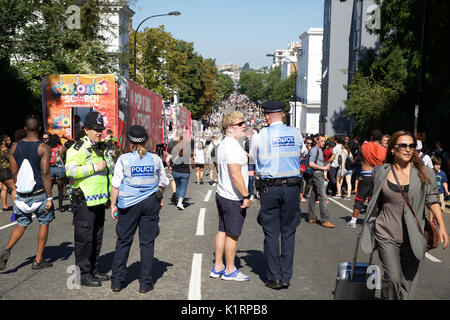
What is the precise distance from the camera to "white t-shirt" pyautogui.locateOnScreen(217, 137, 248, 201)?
230 inches

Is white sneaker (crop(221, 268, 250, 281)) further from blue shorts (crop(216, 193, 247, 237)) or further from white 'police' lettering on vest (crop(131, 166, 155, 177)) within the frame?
white 'police' lettering on vest (crop(131, 166, 155, 177))

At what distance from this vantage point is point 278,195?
5.69 metres

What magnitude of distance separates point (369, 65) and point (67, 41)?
58.7 feet

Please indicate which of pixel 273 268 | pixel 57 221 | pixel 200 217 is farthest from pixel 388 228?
pixel 57 221

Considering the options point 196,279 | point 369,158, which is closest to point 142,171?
point 196,279

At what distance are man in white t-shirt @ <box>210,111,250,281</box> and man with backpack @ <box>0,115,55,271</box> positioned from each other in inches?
92.1

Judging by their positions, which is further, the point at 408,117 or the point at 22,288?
the point at 408,117

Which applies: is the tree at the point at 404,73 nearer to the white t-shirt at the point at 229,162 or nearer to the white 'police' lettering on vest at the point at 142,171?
the white t-shirt at the point at 229,162

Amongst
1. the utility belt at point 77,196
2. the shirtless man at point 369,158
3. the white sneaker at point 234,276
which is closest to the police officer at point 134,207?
the utility belt at point 77,196

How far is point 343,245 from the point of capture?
831cm

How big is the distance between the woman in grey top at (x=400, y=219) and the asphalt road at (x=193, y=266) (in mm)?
1190

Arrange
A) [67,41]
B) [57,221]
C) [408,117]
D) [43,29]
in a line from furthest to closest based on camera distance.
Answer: [67,41] < [43,29] < [408,117] < [57,221]

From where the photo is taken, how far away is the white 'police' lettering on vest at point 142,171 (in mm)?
5582

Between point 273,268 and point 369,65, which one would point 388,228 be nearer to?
point 273,268
